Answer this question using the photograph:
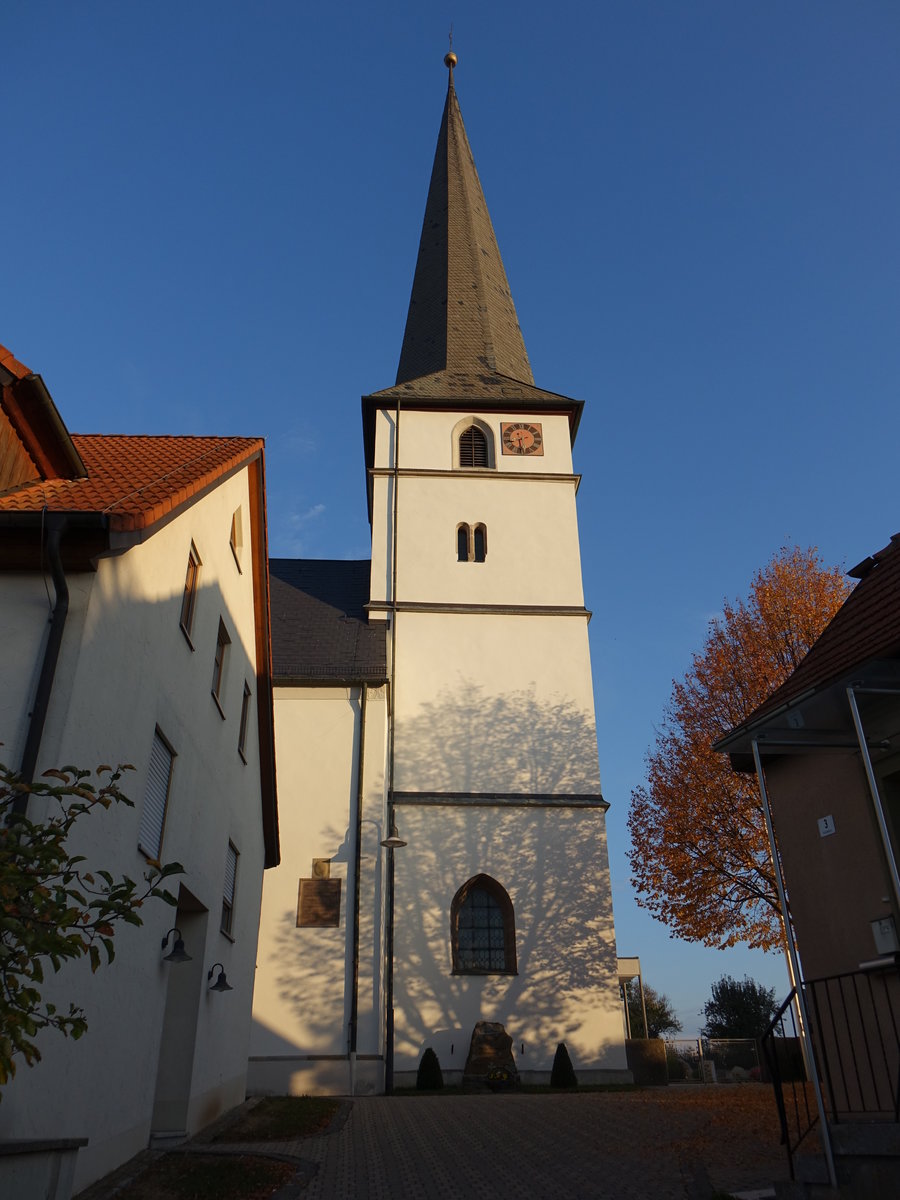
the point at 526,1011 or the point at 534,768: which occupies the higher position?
the point at 534,768

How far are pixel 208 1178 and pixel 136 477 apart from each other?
576 centimetres

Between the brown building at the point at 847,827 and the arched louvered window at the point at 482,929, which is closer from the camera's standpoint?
the brown building at the point at 847,827

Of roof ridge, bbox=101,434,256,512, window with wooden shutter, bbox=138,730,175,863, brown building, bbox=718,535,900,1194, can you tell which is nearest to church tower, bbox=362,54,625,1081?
brown building, bbox=718,535,900,1194

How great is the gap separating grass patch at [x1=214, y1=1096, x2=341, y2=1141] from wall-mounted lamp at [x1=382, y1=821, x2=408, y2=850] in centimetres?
510

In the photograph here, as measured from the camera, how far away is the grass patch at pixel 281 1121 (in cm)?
1026

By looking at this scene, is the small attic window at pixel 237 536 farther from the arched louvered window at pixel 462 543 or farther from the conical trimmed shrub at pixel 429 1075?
the arched louvered window at pixel 462 543

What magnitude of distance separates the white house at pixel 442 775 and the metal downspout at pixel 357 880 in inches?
1.5

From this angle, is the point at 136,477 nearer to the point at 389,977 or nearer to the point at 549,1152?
the point at 549,1152

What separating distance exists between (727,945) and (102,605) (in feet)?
54.1

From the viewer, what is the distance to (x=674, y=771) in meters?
21.0

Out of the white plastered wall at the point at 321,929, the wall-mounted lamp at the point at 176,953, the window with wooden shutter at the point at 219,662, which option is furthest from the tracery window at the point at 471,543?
the wall-mounted lamp at the point at 176,953

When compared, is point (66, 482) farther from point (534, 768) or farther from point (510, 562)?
point (510, 562)

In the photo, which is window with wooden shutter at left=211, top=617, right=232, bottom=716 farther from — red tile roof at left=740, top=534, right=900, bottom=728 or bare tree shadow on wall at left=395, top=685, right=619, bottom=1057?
bare tree shadow on wall at left=395, top=685, right=619, bottom=1057

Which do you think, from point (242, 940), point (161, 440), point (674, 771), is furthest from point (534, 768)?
point (161, 440)
